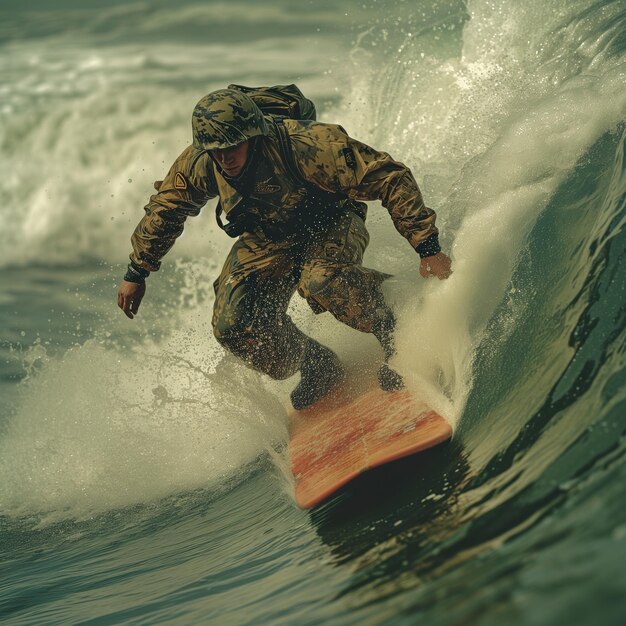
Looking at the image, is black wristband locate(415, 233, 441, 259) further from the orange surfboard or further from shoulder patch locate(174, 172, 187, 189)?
shoulder patch locate(174, 172, 187, 189)

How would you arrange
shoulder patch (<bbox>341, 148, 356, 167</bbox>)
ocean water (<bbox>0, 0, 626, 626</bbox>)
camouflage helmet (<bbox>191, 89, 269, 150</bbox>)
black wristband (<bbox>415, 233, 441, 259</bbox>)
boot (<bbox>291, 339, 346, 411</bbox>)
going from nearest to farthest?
ocean water (<bbox>0, 0, 626, 626</bbox>) < camouflage helmet (<bbox>191, 89, 269, 150</bbox>) < shoulder patch (<bbox>341, 148, 356, 167</bbox>) < black wristband (<bbox>415, 233, 441, 259</bbox>) < boot (<bbox>291, 339, 346, 411</bbox>)

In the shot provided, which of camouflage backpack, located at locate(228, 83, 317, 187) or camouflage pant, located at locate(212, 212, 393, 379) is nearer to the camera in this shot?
camouflage pant, located at locate(212, 212, 393, 379)

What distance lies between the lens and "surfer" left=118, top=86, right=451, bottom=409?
14.1 feet

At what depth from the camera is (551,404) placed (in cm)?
340

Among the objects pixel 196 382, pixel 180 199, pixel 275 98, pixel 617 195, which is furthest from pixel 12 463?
pixel 617 195

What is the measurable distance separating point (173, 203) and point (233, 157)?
67 cm

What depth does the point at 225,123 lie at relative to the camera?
4.16 meters

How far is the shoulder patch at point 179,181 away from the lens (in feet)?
15.4

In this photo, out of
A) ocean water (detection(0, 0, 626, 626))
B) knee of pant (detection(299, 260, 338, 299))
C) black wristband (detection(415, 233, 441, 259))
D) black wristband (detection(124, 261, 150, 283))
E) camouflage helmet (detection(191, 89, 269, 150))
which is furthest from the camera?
black wristband (detection(124, 261, 150, 283))

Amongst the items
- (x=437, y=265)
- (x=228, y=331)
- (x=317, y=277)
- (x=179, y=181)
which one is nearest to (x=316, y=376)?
(x=228, y=331)

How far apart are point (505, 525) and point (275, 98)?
3212mm

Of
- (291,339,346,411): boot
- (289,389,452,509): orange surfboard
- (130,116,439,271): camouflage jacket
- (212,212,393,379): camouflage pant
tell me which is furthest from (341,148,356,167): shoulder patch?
(291,339,346,411): boot

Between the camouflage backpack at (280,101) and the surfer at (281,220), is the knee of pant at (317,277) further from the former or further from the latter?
the camouflage backpack at (280,101)

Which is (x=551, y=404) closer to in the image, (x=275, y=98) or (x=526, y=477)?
(x=526, y=477)
